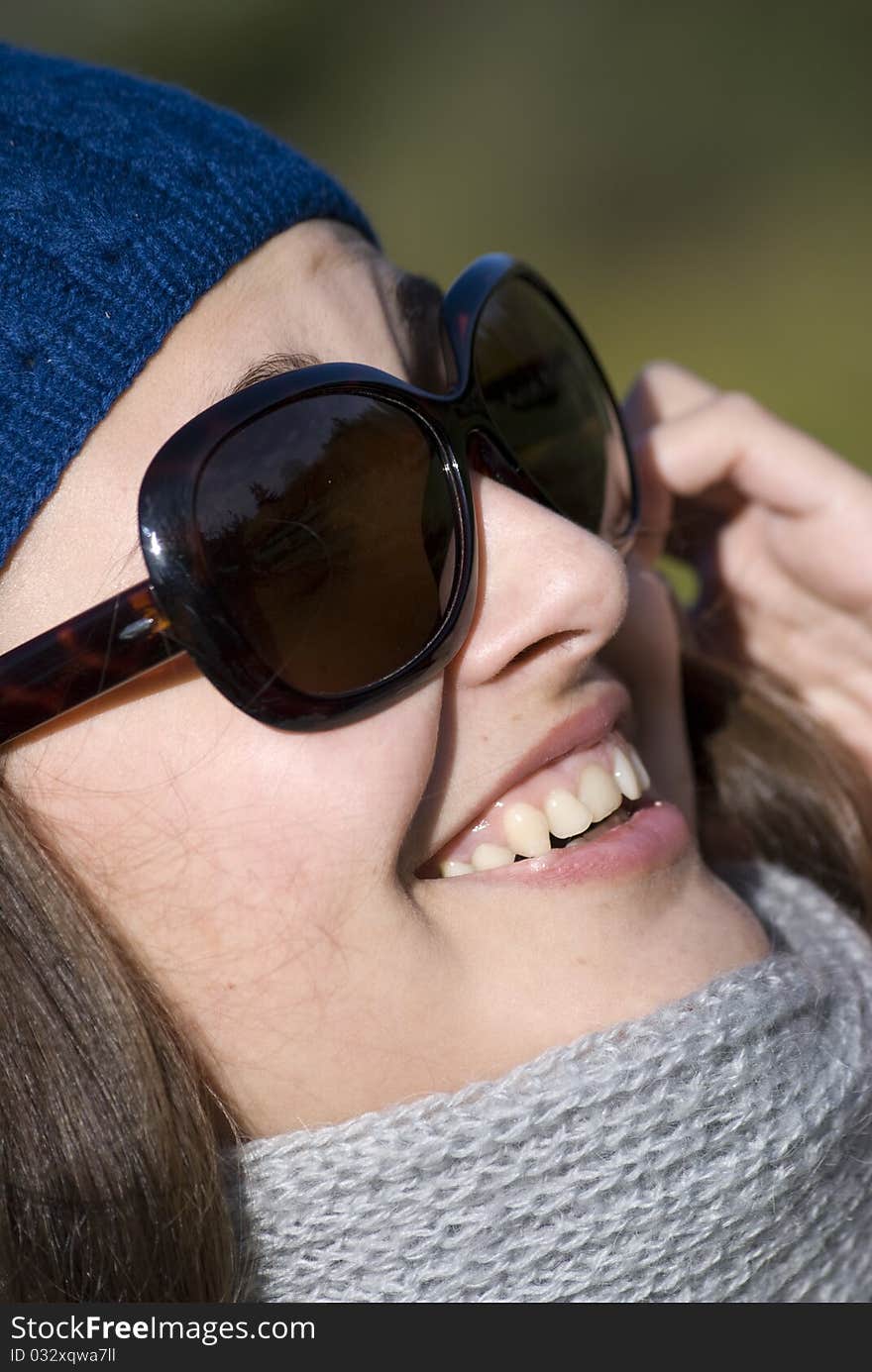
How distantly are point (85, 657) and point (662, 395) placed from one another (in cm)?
158

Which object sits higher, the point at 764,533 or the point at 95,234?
the point at 95,234

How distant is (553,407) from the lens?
6.33 feet

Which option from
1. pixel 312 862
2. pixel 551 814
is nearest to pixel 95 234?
pixel 312 862

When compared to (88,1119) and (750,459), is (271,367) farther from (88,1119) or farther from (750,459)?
(750,459)

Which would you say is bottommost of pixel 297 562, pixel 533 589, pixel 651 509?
pixel 651 509

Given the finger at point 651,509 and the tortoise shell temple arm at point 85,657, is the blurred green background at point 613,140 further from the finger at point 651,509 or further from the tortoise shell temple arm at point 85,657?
the tortoise shell temple arm at point 85,657

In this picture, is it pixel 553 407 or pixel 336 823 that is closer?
pixel 336 823

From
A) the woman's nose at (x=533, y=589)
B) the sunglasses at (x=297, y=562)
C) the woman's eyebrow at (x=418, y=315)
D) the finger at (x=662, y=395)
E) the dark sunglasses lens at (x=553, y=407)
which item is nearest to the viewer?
the sunglasses at (x=297, y=562)

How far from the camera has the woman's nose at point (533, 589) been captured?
4.93ft

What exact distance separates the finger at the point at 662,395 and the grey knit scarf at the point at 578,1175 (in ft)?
4.40

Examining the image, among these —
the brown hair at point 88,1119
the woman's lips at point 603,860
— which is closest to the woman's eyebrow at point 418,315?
the woman's lips at point 603,860

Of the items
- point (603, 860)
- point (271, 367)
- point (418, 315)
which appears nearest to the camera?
point (271, 367)

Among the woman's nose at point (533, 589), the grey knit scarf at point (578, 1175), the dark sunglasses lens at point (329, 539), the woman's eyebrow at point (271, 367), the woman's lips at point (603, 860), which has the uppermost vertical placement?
the woman's eyebrow at point (271, 367)

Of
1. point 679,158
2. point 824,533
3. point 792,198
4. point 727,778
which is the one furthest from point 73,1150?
point 679,158
